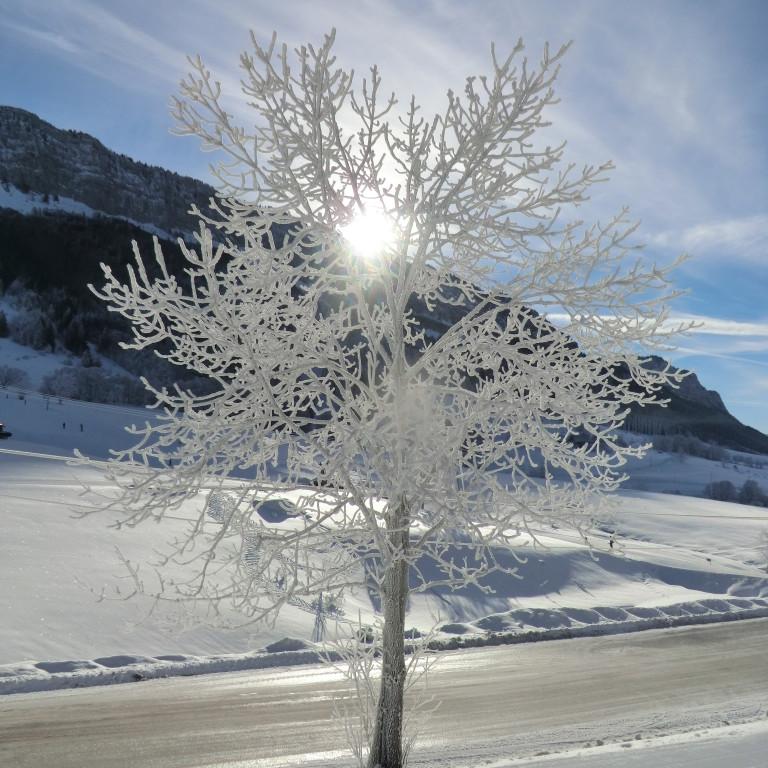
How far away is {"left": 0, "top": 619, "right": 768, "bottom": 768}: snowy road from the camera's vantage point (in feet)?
28.0

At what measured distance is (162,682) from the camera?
1185 cm

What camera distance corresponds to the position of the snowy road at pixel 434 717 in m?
8.55

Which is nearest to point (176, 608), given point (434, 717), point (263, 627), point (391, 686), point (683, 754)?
point (263, 627)

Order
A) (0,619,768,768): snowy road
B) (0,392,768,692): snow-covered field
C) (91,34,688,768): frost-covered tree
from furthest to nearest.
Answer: (0,392,768,692): snow-covered field → (0,619,768,768): snowy road → (91,34,688,768): frost-covered tree

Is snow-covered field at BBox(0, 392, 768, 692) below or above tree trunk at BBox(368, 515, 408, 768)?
below

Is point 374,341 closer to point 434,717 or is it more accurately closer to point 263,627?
point 434,717

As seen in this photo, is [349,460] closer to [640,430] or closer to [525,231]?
[525,231]

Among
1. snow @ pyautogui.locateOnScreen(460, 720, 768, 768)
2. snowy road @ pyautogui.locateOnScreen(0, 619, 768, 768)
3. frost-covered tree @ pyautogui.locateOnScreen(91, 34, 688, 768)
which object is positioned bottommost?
snowy road @ pyautogui.locateOnScreen(0, 619, 768, 768)

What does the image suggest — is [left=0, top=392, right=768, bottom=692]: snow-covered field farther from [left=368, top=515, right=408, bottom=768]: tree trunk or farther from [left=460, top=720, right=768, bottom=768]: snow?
[left=460, top=720, right=768, bottom=768]: snow

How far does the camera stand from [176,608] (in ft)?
47.9

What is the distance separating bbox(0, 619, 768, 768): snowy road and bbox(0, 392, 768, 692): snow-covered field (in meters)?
1.10

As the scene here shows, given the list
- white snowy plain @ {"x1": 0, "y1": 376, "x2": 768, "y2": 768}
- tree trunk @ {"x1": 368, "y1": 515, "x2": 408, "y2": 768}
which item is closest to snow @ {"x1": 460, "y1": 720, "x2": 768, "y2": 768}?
white snowy plain @ {"x1": 0, "y1": 376, "x2": 768, "y2": 768}

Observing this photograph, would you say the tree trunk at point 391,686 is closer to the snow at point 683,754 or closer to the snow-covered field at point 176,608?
the snow-covered field at point 176,608

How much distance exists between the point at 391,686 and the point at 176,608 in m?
9.62
